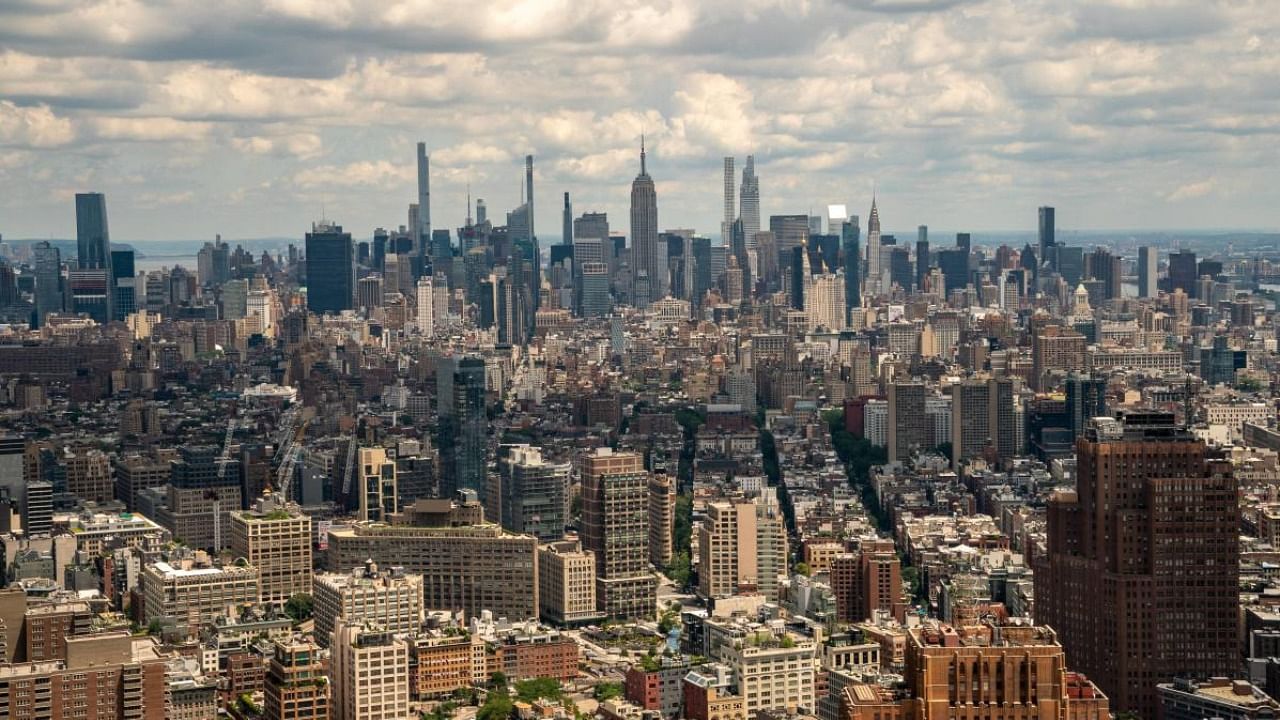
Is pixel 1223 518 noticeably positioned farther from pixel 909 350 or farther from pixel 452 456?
pixel 909 350

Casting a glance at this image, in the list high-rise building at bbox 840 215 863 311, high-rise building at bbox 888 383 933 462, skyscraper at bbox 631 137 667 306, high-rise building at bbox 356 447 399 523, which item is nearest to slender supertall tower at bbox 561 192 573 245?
skyscraper at bbox 631 137 667 306

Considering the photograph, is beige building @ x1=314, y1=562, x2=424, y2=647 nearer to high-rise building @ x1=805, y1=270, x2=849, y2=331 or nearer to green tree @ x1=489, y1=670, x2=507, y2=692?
green tree @ x1=489, y1=670, x2=507, y2=692

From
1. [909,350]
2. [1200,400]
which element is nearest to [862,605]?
[1200,400]

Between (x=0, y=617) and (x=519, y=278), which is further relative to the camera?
(x=519, y=278)

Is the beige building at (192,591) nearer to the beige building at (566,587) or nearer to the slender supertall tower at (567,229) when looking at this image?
the beige building at (566,587)

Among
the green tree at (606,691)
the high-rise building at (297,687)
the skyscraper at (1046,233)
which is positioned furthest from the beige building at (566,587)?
the skyscraper at (1046,233)

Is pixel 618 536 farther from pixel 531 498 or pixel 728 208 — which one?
pixel 728 208
